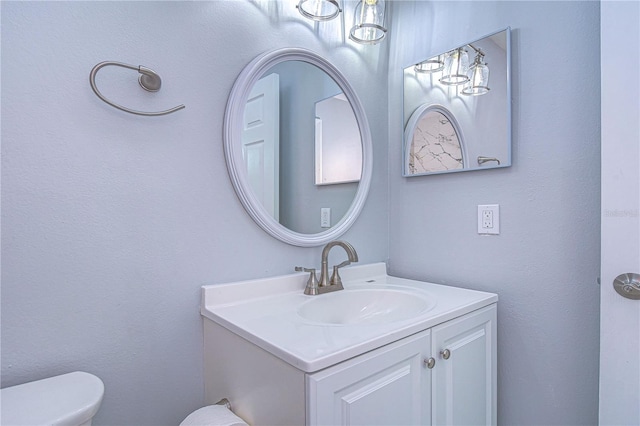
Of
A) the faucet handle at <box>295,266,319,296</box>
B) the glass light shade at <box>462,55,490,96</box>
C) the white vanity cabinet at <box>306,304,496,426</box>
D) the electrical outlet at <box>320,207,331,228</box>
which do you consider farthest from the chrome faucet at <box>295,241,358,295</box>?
the glass light shade at <box>462,55,490,96</box>

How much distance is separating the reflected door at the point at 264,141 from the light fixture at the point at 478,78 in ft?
2.45

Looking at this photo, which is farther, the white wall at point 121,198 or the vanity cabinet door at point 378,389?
the white wall at point 121,198

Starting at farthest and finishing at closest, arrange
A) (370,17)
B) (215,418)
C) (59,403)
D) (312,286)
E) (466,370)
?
1. (370,17)
2. (312,286)
3. (466,370)
4. (215,418)
5. (59,403)

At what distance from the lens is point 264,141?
1.17 m

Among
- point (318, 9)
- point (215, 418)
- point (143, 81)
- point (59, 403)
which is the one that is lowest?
point (215, 418)

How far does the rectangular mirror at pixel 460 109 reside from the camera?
1196mm

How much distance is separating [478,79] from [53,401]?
1.59 metres

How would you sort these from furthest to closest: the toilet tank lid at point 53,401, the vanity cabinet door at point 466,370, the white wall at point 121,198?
1. the vanity cabinet door at point 466,370
2. the white wall at point 121,198
3. the toilet tank lid at point 53,401

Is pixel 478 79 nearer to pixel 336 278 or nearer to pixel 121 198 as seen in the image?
pixel 336 278

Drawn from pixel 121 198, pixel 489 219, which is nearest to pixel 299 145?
pixel 121 198

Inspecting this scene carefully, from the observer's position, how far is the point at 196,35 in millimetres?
1029

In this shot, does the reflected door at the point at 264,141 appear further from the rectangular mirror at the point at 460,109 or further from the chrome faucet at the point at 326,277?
the rectangular mirror at the point at 460,109

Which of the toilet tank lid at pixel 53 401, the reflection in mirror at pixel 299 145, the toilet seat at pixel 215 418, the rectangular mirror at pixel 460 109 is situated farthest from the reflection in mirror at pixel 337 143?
the toilet tank lid at pixel 53 401

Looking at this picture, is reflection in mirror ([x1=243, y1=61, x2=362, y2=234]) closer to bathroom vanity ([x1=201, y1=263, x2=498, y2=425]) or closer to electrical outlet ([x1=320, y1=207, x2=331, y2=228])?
electrical outlet ([x1=320, y1=207, x2=331, y2=228])
